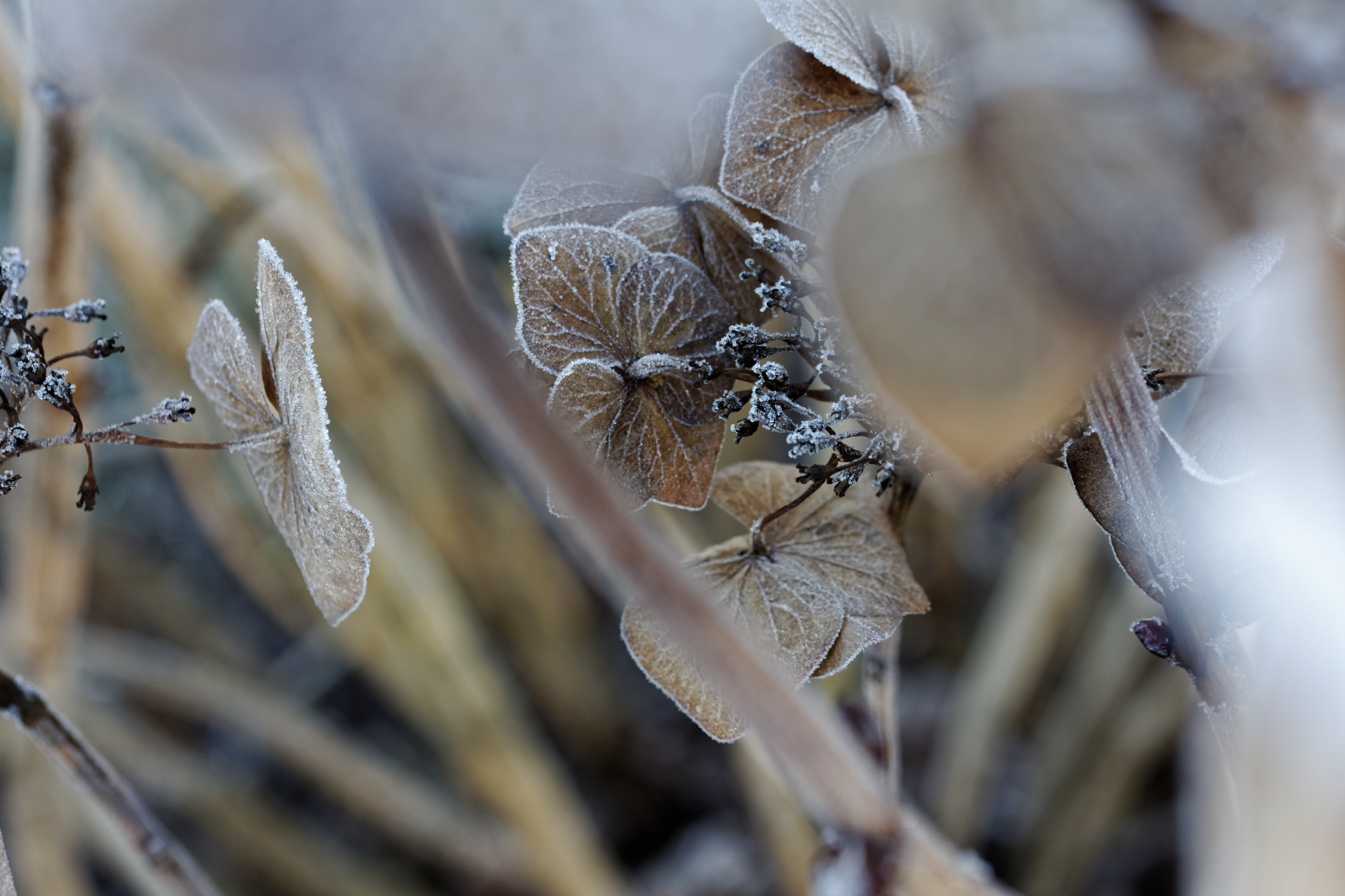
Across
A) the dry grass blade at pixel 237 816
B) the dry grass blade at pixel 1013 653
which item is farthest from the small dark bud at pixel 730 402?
the dry grass blade at pixel 237 816

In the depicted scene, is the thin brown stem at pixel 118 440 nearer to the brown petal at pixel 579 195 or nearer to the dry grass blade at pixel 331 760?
the brown petal at pixel 579 195

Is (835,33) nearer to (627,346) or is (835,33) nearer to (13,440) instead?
(627,346)

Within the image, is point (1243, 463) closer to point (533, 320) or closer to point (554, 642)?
point (533, 320)

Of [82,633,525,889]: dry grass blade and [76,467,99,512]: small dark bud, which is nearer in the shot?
[76,467,99,512]: small dark bud

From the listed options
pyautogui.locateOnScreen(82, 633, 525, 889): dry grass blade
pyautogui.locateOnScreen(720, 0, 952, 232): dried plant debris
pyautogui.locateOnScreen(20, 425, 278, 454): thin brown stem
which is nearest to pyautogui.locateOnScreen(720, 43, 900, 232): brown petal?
pyautogui.locateOnScreen(720, 0, 952, 232): dried plant debris

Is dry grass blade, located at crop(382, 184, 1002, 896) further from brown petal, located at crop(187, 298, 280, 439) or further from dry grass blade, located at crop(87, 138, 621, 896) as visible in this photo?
dry grass blade, located at crop(87, 138, 621, 896)

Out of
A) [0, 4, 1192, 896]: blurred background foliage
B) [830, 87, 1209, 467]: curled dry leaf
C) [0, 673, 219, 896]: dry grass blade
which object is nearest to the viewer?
[830, 87, 1209, 467]: curled dry leaf
